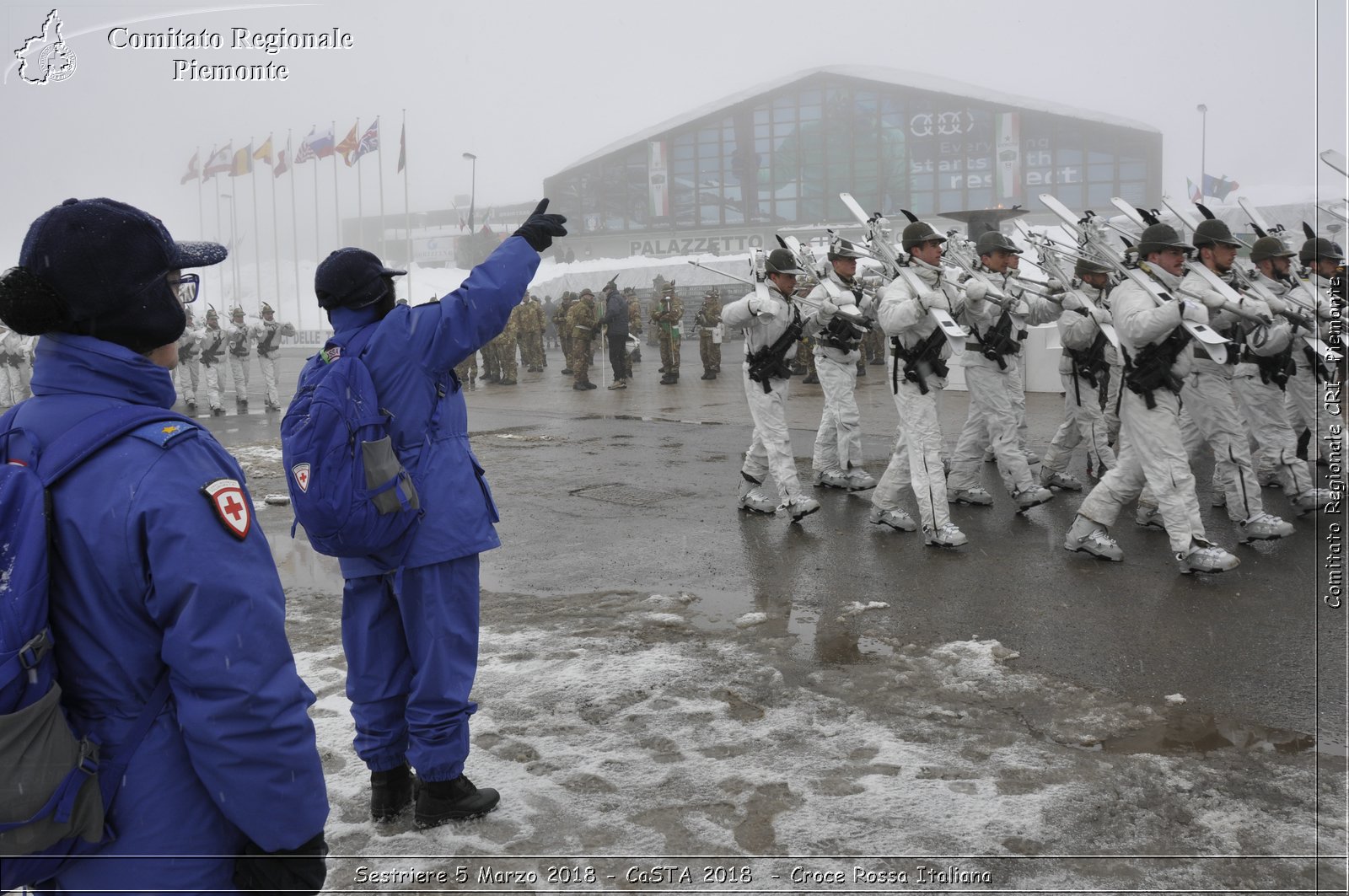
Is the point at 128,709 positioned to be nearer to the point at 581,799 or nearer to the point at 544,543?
the point at 581,799

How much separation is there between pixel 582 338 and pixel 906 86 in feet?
113

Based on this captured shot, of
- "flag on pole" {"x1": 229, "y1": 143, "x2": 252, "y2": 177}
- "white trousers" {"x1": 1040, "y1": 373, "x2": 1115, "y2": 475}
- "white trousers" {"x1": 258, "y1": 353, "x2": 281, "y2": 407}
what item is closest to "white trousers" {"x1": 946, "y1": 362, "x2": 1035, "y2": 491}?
"white trousers" {"x1": 1040, "y1": 373, "x2": 1115, "y2": 475}

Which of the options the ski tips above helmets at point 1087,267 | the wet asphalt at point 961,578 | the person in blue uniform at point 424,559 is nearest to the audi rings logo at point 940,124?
the wet asphalt at point 961,578

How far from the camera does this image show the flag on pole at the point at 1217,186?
965 inches

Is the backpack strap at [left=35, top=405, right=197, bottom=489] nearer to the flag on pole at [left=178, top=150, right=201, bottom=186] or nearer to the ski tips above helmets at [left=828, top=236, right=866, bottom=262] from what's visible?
the ski tips above helmets at [left=828, top=236, right=866, bottom=262]

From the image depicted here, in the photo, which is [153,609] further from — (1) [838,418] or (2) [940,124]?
(2) [940,124]

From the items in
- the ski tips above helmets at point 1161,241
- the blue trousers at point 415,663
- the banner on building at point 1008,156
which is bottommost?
the blue trousers at point 415,663

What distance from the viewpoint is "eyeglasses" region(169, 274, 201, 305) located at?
6.66 ft

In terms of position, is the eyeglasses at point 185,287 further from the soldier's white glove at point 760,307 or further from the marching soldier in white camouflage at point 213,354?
the marching soldier in white camouflage at point 213,354

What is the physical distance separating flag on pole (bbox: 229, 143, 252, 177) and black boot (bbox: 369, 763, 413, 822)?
33.3 meters

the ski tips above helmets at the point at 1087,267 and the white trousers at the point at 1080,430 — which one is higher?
the ski tips above helmets at the point at 1087,267

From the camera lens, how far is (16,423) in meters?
1.85

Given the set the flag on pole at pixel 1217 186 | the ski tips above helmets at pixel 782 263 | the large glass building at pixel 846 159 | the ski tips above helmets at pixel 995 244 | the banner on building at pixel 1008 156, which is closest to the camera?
the ski tips above helmets at pixel 995 244

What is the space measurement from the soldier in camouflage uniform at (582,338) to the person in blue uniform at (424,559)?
18845 mm
